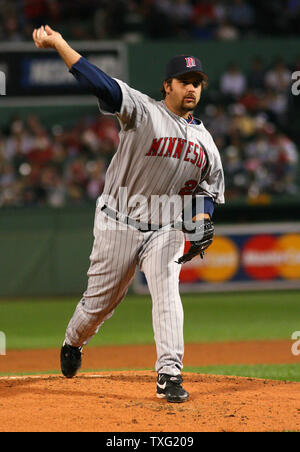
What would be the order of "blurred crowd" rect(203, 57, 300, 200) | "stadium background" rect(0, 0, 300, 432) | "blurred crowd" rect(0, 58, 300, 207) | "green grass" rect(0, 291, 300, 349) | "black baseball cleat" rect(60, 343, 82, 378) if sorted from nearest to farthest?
"black baseball cleat" rect(60, 343, 82, 378), "green grass" rect(0, 291, 300, 349), "stadium background" rect(0, 0, 300, 432), "blurred crowd" rect(0, 58, 300, 207), "blurred crowd" rect(203, 57, 300, 200)

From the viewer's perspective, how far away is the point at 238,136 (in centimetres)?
A: 1370

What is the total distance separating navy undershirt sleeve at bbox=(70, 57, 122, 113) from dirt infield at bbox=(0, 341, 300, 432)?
172 centimetres

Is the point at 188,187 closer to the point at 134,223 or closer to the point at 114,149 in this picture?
the point at 134,223

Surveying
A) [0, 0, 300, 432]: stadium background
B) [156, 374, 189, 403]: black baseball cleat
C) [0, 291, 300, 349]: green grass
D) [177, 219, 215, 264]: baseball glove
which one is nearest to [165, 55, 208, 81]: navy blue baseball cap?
[177, 219, 215, 264]: baseball glove

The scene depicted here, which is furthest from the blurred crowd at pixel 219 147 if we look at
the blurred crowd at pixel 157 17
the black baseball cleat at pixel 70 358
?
the black baseball cleat at pixel 70 358

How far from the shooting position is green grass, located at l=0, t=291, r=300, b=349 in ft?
28.5

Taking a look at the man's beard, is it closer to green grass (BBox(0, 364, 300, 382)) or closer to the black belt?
the black belt

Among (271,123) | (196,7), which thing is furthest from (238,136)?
(196,7)

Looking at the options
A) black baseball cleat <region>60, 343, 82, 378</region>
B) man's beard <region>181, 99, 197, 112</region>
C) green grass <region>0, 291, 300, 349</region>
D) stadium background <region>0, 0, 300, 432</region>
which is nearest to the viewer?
man's beard <region>181, 99, 197, 112</region>

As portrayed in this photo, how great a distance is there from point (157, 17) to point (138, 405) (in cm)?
1280

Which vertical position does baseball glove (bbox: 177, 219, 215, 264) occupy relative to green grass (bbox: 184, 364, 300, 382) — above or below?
above

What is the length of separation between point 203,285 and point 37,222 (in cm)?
296

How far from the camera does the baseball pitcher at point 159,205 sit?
438 centimetres
